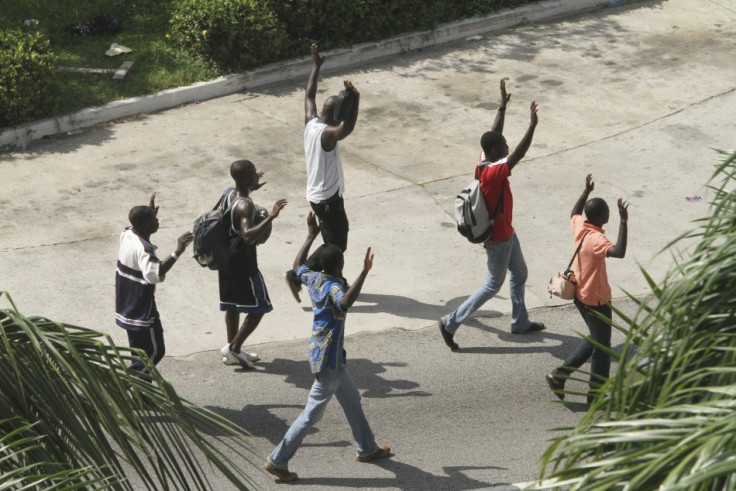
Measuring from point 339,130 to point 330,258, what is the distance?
195cm

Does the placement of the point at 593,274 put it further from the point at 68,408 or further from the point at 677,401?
the point at 68,408

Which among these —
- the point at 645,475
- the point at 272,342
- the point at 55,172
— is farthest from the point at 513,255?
the point at 645,475

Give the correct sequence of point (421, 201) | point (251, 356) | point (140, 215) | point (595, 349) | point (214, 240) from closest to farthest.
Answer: point (140, 215), point (595, 349), point (214, 240), point (251, 356), point (421, 201)

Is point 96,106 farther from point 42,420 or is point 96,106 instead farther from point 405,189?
point 42,420

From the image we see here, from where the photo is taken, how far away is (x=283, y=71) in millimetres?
13625

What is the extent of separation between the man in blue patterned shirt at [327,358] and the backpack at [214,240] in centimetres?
99

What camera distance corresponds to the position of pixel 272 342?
8.69 meters

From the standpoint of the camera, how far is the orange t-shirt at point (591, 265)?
7.54 meters

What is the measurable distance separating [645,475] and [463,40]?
512 inches

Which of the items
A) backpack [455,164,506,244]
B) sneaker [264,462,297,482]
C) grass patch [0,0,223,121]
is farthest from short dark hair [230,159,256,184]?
grass patch [0,0,223,121]

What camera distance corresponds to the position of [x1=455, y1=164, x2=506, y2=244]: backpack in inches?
323

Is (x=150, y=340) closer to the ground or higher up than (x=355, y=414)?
higher up

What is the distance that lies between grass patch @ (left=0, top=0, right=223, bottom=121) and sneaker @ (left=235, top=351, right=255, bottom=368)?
5.35m

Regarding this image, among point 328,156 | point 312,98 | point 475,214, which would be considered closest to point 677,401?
point 475,214
